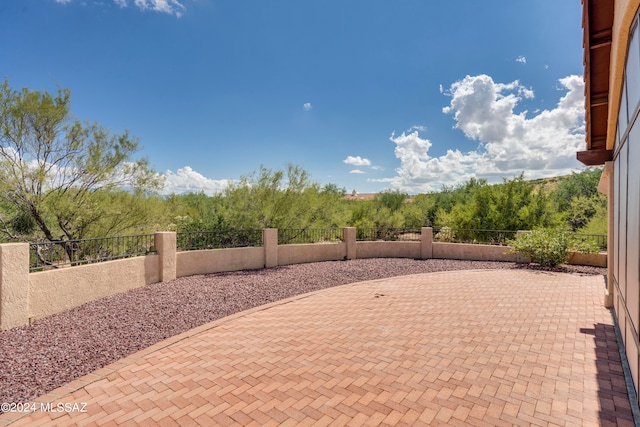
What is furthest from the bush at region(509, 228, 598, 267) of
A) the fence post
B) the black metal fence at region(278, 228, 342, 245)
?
the fence post

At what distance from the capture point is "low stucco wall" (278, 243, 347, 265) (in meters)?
12.6

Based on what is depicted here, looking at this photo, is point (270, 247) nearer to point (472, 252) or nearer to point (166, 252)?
point (166, 252)

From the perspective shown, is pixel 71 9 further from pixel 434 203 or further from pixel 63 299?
pixel 434 203

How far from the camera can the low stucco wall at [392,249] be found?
48.3 feet

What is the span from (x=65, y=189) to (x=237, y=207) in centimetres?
662

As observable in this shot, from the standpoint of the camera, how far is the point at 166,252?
9.33 metres

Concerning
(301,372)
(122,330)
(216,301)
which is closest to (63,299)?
(122,330)

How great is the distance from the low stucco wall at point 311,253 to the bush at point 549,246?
7.22 m

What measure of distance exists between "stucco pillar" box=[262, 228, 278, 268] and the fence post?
6.97 meters

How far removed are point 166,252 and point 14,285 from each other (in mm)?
3730

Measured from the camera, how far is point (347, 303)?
7.49 meters

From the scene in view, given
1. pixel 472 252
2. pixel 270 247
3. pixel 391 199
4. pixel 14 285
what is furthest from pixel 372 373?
pixel 391 199

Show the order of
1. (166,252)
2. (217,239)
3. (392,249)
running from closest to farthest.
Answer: (166,252), (217,239), (392,249)

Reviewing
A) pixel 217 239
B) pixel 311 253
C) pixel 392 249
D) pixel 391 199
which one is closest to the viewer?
pixel 217 239
